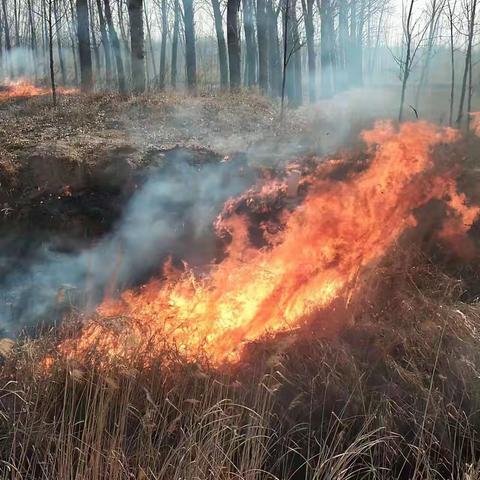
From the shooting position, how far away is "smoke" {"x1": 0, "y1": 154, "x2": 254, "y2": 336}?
4923 mm

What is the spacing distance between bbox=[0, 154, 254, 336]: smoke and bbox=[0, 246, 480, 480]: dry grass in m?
1.57

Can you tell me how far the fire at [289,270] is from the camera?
3.77 meters

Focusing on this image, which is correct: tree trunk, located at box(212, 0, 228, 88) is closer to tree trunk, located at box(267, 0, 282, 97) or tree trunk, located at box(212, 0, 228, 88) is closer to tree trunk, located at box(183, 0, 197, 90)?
tree trunk, located at box(183, 0, 197, 90)

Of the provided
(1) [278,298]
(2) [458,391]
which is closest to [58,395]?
(1) [278,298]

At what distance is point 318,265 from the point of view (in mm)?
4957

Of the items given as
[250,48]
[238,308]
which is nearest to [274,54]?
[250,48]

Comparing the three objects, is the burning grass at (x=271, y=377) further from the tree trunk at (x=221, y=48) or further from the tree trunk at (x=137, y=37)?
the tree trunk at (x=221, y=48)

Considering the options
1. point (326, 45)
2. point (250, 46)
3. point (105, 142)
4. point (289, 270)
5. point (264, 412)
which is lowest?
point (264, 412)

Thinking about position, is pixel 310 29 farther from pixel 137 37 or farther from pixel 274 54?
pixel 137 37

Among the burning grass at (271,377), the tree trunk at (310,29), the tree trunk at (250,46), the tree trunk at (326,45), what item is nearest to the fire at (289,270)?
the burning grass at (271,377)

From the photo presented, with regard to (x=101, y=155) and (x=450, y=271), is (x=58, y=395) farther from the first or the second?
(x=101, y=155)

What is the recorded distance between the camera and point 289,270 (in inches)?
194

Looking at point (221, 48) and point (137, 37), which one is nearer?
point (137, 37)

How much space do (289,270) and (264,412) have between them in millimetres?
2025
